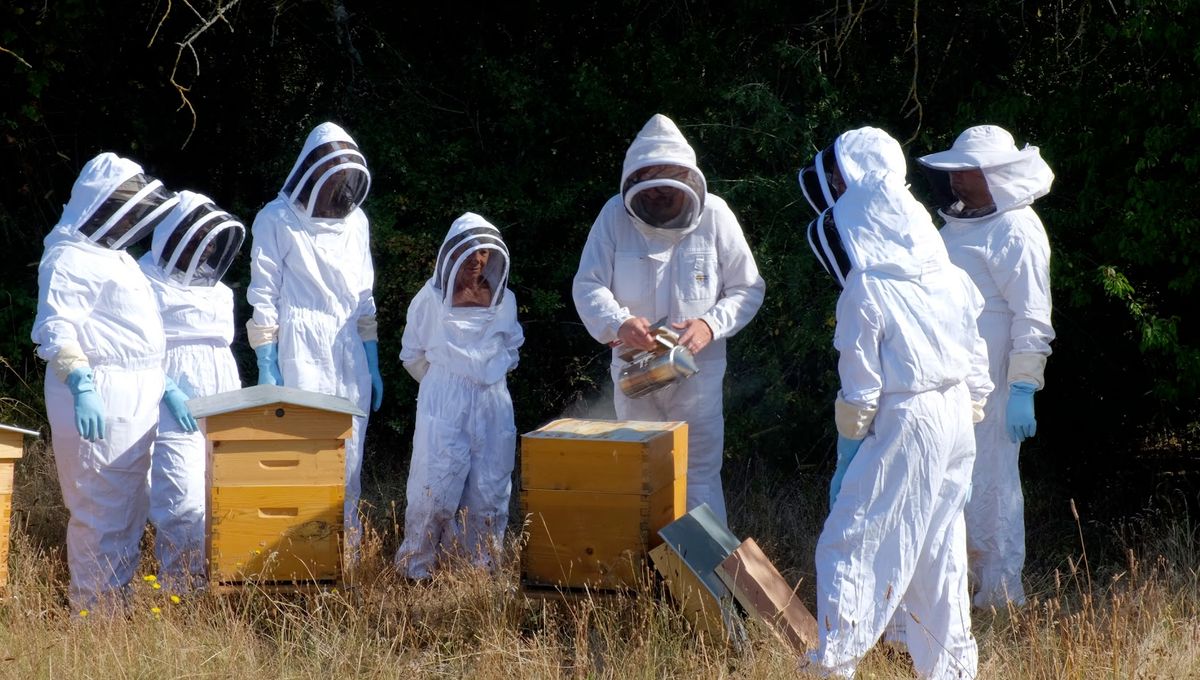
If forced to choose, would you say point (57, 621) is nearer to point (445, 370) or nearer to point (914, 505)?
point (445, 370)

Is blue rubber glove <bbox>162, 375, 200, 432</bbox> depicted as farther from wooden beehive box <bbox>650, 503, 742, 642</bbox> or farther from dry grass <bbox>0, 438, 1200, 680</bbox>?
wooden beehive box <bbox>650, 503, 742, 642</bbox>

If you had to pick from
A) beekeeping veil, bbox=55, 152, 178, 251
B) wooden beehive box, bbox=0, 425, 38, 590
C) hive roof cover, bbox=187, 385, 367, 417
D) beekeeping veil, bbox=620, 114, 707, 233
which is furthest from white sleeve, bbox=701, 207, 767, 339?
wooden beehive box, bbox=0, 425, 38, 590

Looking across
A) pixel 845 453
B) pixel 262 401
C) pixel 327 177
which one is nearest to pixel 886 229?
pixel 845 453

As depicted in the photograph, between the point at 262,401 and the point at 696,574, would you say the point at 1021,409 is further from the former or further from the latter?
the point at 262,401

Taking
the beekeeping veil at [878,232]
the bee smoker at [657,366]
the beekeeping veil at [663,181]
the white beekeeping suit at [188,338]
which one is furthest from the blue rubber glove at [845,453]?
the white beekeeping suit at [188,338]

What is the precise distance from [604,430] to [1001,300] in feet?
6.81

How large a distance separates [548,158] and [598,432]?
178 inches

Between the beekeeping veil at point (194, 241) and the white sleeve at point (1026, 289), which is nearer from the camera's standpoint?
the white sleeve at point (1026, 289)

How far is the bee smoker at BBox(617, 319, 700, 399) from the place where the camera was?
5.43 meters

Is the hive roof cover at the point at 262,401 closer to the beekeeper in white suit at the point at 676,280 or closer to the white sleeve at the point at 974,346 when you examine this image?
the beekeeper in white suit at the point at 676,280

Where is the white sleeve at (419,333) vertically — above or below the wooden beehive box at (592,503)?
above

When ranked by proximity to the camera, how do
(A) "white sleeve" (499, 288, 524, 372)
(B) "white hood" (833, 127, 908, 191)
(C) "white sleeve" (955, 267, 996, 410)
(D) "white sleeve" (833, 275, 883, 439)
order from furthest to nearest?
(A) "white sleeve" (499, 288, 524, 372) → (B) "white hood" (833, 127, 908, 191) → (C) "white sleeve" (955, 267, 996, 410) → (D) "white sleeve" (833, 275, 883, 439)

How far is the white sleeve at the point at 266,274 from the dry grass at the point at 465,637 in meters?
1.57

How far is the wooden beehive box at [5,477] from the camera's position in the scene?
17.6 feet
